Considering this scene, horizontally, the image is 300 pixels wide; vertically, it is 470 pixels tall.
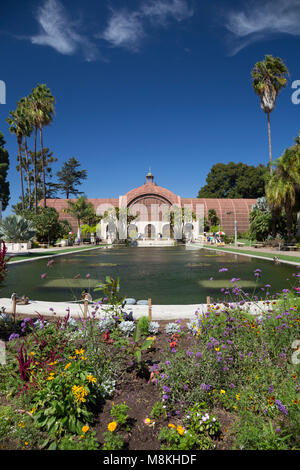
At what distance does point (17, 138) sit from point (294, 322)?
3591cm

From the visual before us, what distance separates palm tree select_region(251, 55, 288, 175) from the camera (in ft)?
85.7

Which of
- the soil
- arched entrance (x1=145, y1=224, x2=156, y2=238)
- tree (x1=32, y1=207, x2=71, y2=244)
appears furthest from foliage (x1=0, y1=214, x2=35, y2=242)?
arched entrance (x1=145, y1=224, x2=156, y2=238)

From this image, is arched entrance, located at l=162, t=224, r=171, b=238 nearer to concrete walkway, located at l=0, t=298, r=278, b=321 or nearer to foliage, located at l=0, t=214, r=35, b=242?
foliage, located at l=0, t=214, r=35, b=242

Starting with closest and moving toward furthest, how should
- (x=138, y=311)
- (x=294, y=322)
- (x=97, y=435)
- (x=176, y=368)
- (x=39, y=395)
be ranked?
(x=97, y=435) → (x=39, y=395) → (x=176, y=368) → (x=294, y=322) → (x=138, y=311)

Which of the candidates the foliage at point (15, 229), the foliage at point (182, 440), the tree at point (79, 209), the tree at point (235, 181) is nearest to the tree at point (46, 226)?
the foliage at point (15, 229)

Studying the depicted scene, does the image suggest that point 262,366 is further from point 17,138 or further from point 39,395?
point 17,138

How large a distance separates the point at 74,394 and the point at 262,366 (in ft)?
6.72

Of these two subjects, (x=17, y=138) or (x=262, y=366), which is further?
(x=17, y=138)

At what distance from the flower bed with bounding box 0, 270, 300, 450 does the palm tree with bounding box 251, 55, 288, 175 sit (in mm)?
25908

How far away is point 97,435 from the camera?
2.61 meters

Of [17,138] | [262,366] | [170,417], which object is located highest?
[17,138]
